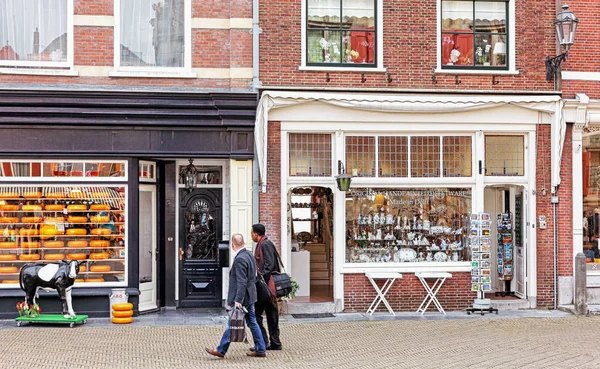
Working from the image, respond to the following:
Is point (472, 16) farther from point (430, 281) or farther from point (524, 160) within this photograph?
point (430, 281)

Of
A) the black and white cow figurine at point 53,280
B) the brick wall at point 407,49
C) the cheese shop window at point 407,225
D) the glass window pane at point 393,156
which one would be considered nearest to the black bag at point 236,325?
the black and white cow figurine at point 53,280

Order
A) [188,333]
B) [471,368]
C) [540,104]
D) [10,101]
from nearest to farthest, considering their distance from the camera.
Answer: [471,368] < [188,333] < [10,101] < [540,104]

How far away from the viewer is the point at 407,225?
16609mm

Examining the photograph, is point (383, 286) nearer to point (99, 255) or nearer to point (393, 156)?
point (393, 156)

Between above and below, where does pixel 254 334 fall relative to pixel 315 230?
below

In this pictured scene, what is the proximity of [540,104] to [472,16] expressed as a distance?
7.14 feet

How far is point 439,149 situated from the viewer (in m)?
16.5

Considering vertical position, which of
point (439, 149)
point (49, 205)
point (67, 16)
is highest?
point (67, 16)

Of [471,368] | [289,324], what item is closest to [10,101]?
[289,324]

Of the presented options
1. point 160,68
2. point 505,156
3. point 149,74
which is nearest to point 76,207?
point 149,74

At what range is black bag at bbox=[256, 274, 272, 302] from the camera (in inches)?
467

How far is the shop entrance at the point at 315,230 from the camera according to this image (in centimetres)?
1788

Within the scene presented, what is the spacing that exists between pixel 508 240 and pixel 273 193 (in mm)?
5048

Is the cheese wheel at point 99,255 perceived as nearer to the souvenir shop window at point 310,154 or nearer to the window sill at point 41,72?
the window sill at point 41,72
